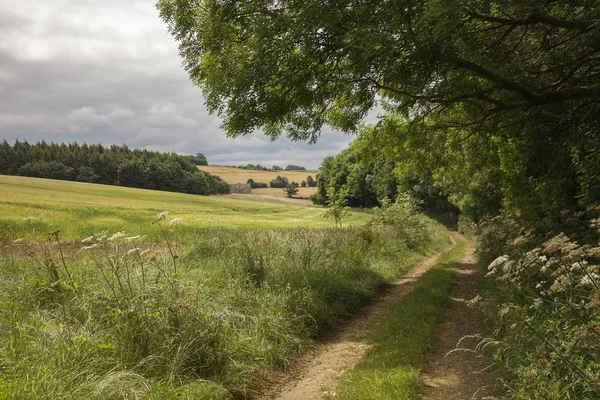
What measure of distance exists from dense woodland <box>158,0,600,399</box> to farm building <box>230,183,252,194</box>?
95.8 meters

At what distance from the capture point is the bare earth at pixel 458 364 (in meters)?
4.73

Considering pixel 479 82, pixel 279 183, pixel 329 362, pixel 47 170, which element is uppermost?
pixel 479 82

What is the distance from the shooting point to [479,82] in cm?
826

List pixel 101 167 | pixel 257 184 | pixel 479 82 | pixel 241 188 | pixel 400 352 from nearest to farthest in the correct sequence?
pixel 400 352 → pixel 479 82 → pixel 101 167 → pixel 241 188 → pixel 257 184

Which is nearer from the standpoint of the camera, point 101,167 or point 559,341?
point 559,341

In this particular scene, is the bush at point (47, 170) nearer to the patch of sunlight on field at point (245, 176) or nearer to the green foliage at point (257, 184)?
the patch of sunlight on field at point (245, 176)

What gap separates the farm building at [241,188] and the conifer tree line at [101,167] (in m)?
8.26

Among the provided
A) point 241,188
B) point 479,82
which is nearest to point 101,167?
point 241,188

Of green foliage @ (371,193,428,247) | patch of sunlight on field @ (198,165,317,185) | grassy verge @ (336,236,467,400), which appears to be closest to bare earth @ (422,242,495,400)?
grassy verge @ (336,236,467,400)

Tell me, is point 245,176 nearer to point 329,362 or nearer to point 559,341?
point 329,362

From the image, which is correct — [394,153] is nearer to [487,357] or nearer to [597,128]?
[597,128]

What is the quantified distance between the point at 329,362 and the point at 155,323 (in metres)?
2.88

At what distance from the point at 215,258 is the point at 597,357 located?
8462 mm

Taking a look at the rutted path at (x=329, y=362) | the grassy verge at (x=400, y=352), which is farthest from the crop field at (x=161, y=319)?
the grassy verge at (x=400, y=352)
